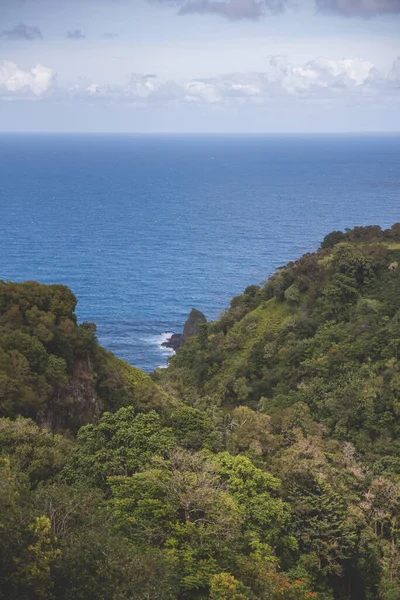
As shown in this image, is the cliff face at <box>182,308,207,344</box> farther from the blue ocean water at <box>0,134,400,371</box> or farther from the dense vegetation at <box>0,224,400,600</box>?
the dense vegetation at <box>0,224,400,600</box>

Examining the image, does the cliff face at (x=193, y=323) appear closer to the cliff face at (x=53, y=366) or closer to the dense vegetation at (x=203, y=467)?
the dense vegetation at (x=203, y=467)

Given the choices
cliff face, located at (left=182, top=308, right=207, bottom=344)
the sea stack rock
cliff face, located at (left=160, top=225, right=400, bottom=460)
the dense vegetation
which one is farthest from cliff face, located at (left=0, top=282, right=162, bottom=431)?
the sea stack rock

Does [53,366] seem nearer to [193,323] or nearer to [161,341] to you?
[193,323]

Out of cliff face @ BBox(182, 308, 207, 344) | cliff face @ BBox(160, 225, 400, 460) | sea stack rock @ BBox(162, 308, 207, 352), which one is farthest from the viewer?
sea stack rock @ BBox(162, 308, 207, 352)

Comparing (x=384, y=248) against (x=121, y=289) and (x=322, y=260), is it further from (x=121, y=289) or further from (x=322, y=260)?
(x=121, y=289)

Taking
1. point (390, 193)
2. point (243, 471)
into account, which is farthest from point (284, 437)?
point (390, 193)

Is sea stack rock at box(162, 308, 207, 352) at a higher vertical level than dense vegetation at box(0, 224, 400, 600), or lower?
Result: higher
